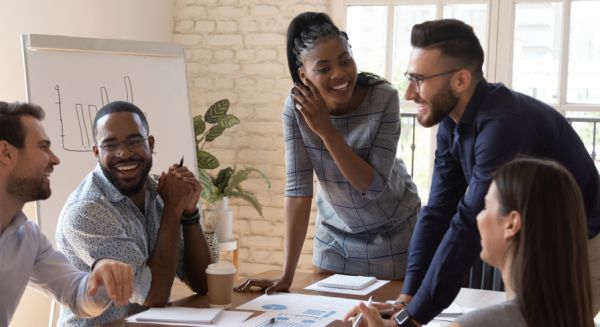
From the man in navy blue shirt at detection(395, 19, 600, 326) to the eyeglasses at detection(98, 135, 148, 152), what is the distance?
788 millimetres

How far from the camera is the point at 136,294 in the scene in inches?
83.4

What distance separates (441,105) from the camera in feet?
6.35

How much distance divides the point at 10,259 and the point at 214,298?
1.71 ft

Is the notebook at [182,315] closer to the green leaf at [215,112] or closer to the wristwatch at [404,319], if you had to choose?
the wristwatch at [404,319]

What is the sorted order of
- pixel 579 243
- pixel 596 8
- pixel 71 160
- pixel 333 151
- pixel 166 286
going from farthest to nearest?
pixel 596 8 < pixel 71 160 < pixel 333 151 < pixel 166 286 < pixel 579 243

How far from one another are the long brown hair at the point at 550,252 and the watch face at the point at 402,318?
0.49 meters

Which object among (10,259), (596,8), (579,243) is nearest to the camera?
(579,243)

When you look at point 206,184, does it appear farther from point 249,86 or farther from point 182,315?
point 182,315

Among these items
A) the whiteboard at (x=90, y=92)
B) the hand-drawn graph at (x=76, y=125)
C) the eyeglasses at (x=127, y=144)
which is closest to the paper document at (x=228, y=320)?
the eyeglasses at (x=127, y=144)

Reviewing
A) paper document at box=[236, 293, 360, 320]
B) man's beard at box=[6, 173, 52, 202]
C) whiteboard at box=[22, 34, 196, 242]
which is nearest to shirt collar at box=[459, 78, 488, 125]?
paper document at box=[236, 293, 360, 320]

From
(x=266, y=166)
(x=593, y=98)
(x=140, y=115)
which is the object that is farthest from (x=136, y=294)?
(x=593, y=98)

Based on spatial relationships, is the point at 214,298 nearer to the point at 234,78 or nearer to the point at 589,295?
the point at 589,295

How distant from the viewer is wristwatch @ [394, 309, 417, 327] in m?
1.83

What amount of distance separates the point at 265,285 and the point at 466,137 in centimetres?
73
